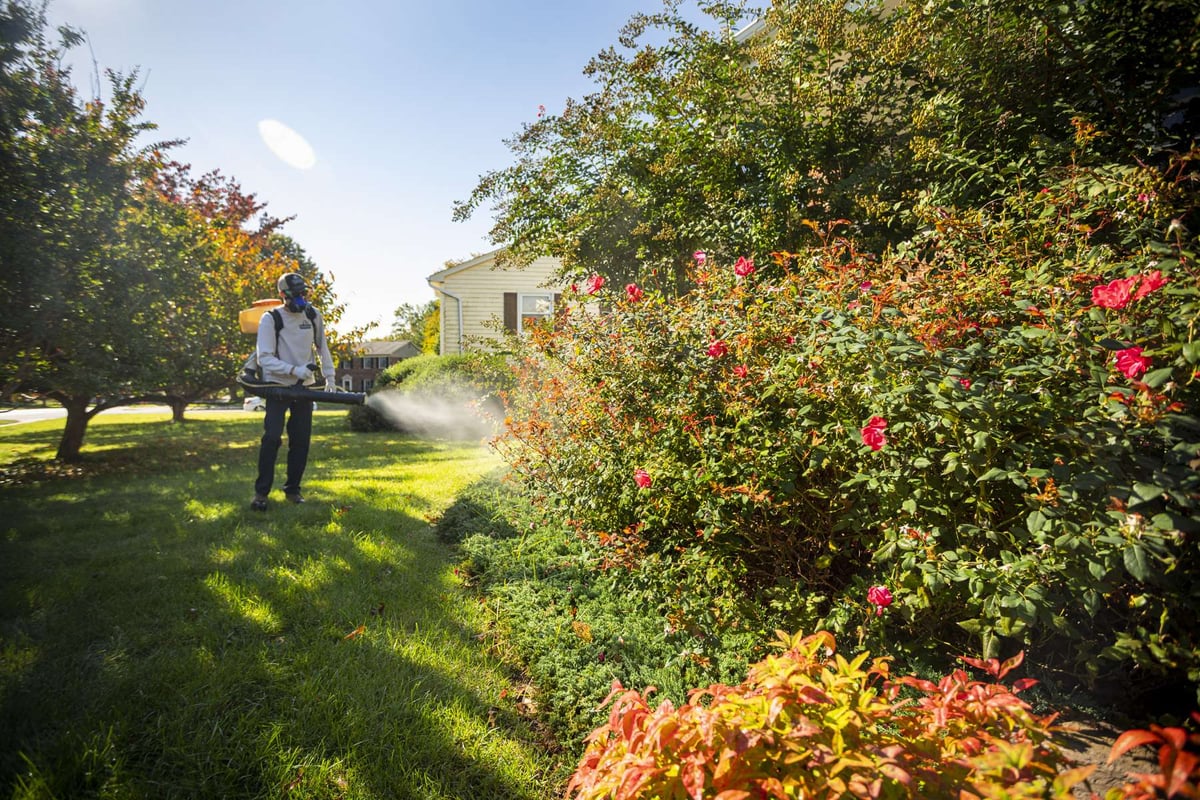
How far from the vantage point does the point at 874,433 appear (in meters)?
1.90

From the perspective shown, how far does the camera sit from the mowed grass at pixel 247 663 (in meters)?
1.87

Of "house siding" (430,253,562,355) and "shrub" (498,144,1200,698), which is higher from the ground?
"house siding" (430,253,562,355)

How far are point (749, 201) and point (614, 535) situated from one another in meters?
4.06

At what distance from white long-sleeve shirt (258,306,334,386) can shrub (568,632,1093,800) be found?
479cm

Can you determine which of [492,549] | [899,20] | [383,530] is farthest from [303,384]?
[899,20]

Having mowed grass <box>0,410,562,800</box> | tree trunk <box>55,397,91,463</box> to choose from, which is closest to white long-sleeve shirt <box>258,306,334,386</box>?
mowed grass <box>0,410,562,800</box>

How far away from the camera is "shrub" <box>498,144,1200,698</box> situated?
5.08ft

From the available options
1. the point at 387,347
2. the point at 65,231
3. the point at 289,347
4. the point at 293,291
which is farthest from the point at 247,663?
the point at 387,347

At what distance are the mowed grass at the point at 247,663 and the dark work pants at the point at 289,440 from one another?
0.33 meters

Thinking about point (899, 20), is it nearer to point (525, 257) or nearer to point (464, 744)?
point (525, 257)

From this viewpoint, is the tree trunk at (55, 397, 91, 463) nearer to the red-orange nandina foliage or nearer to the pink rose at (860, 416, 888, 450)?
the pink rose at (860, 416, 888, 450)

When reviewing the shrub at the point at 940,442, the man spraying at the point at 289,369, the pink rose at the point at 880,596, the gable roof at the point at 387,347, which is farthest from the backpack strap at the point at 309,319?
the gable roof at the point at 387,347

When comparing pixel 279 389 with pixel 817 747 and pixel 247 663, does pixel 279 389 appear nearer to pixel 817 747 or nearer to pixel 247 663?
pixel 247 663

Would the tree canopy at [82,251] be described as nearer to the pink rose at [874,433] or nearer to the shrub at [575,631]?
the shrub at [575,631]
